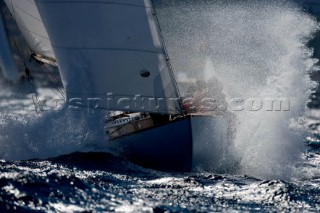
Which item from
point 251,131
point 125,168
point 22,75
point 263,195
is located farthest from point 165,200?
point 22,75

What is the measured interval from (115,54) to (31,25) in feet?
8.59

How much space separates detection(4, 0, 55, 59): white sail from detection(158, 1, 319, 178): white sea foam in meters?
3.40

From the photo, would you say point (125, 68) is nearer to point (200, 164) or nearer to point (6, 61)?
point (200, 164)

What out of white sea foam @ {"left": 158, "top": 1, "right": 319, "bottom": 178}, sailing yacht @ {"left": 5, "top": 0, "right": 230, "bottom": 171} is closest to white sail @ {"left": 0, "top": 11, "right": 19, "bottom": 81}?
sailing yacht @ {"left": 5, "top": 0, "right": 230, "bottom": 171}

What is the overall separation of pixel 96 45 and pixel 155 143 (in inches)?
62.9

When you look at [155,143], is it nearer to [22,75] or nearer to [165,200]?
[165,200]

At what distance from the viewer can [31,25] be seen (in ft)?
35.1

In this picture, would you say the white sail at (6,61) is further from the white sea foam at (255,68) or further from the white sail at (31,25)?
the white sea foam at (255,68)

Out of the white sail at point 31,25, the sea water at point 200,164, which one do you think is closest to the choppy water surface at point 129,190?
the sea water at point 200,164

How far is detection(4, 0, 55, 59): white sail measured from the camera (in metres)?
10.4

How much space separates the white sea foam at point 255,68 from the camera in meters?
10.2

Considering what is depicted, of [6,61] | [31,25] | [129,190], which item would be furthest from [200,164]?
[6,61]

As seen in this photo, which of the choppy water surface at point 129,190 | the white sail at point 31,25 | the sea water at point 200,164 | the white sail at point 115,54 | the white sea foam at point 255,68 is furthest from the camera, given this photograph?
the white sail at point 31,25

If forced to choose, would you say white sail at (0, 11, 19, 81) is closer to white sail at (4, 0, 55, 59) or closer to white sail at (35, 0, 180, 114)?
white sail at (4, 0, 55, 59)
